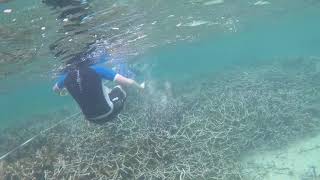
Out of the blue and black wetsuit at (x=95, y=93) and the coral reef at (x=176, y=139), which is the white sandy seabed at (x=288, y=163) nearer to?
the coral reef at (x=176, y=139)

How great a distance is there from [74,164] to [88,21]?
5.50 meters

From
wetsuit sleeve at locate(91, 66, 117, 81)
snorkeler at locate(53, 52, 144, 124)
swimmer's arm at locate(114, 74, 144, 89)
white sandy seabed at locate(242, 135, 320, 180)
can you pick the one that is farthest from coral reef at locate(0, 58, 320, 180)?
wetsuit sleeve at locate(91, 66, 117, 81)

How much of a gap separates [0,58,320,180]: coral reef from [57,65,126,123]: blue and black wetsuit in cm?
257

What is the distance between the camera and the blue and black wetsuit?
8539 millimetres

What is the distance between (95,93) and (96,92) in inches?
1.4

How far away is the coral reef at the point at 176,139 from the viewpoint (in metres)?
10.8

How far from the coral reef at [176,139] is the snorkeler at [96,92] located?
256 centimetres

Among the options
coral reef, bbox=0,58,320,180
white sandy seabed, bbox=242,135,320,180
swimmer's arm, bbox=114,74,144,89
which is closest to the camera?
swimmer's arm, bbox=114,74,144,89

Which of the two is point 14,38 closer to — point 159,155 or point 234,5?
point 159,155

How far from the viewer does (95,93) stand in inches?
338

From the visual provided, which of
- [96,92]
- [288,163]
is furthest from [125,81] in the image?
[288,163]

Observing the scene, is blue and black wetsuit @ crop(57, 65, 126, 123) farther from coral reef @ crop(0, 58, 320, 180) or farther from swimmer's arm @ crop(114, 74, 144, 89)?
coral reef @ crop(0, 58, 320, 180)

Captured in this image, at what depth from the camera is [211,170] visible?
1148 centimetres

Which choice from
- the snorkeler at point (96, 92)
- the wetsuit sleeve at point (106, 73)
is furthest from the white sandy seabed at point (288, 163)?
the wetsuit sleeve at point (106, 73)
